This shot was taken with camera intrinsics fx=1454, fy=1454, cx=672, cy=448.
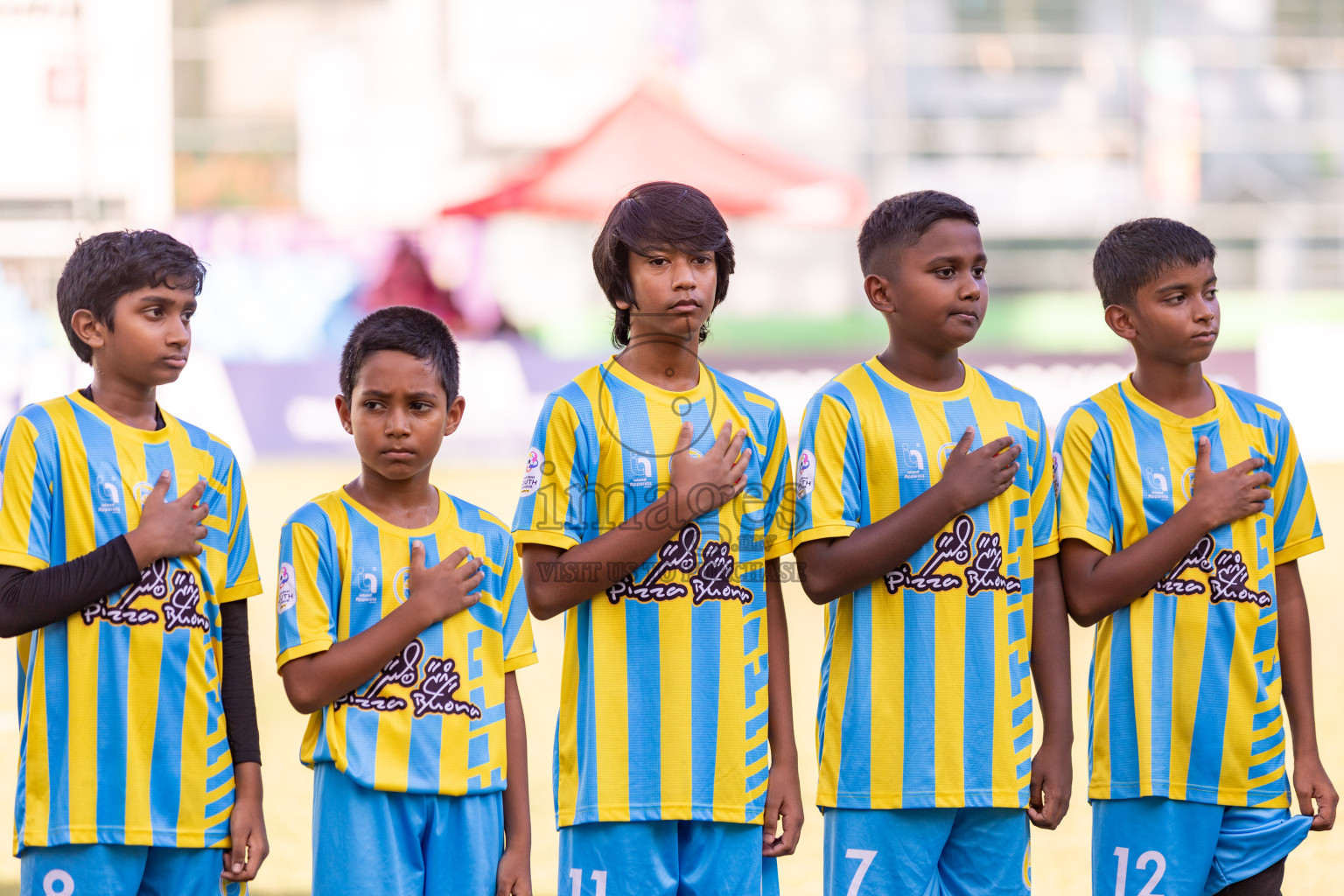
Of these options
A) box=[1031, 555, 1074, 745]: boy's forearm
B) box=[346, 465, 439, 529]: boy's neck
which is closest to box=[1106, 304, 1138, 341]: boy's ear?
box=[1031, 555, 1074, 745]: boy's forearm

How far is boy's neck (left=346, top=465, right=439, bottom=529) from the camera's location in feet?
8.55

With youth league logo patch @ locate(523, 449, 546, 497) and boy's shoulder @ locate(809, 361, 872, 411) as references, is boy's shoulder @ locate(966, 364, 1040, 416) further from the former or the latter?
youth league logo patch @ locate(523, 449, 546, 497)

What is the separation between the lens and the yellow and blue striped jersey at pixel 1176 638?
9.00ft

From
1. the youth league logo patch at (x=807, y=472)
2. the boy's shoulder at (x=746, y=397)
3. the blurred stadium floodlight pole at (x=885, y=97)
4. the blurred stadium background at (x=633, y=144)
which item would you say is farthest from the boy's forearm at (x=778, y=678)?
the blurred stadium floodlight pole at (x=885, y=97)

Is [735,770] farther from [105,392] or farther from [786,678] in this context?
[105,392]

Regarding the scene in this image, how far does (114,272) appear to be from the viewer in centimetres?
264

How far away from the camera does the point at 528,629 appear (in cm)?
267

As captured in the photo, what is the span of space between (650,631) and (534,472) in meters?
0.35

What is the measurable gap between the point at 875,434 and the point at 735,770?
2.17 feet

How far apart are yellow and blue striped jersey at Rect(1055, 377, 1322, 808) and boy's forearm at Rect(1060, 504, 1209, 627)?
5cm

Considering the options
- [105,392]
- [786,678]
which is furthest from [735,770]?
[105,392]

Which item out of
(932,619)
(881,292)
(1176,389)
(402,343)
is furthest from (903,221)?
(402,343)

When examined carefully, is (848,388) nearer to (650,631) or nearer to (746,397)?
(746,397)

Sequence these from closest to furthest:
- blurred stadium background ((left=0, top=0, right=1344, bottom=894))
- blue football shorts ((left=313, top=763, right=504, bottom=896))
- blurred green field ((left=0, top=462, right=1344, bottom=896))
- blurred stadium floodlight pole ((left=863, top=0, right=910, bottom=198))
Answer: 1. blue football shorts ((left=313, top=763, right=504, bottom=896))
2. blurred green field ((left=0, top=462, right=1344, bottom=896))
3. blurred stadium background ((left=0, top=0, right=1344, bottom=894))
4. blurred stadium floodlight pole ((left=863, top=0, right=910, bottom=198))
